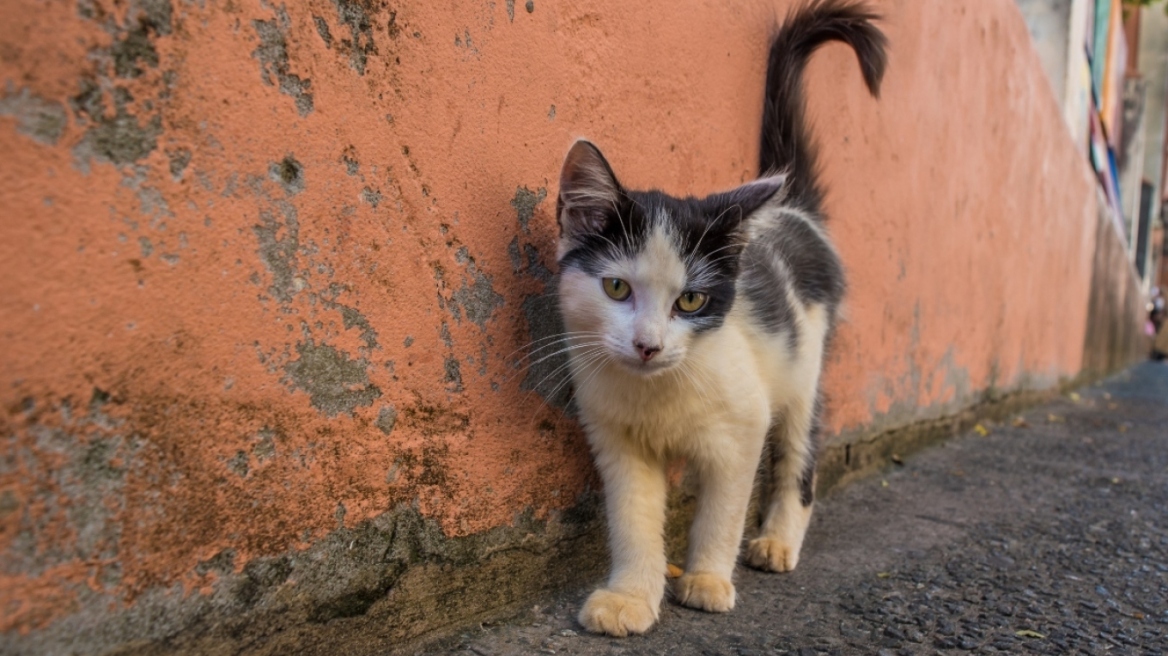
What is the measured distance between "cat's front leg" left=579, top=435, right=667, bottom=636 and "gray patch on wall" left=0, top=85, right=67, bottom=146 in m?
1.24

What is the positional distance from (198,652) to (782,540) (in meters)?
1.58

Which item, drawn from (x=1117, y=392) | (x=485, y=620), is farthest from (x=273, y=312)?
(x=1117, y=392)

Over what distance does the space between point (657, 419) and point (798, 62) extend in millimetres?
1336

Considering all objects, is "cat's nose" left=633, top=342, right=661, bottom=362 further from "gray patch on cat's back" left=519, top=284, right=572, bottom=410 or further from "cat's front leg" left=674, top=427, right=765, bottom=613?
"cat's front leg" left=674, top=427, right=765, bottom=613

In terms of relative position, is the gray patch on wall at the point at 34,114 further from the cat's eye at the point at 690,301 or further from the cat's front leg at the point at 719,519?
the cat's front leg at the point at 719,519

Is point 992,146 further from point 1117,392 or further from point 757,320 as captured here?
point 1117,392

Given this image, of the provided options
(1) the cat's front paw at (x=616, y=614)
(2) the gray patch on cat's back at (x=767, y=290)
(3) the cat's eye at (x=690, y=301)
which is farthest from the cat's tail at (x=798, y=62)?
(1) the cat's front paw at (x=616, y=614)

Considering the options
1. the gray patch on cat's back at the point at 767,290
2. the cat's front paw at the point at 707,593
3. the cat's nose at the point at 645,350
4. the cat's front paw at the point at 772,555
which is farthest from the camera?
the cat's front paw at the point at 772,555

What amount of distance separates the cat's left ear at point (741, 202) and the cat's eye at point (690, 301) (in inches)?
6.9

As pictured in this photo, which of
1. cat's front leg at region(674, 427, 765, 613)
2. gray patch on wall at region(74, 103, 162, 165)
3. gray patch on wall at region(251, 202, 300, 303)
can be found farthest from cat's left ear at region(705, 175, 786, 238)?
gray patch on wall at region(74, 103, 162, 165)

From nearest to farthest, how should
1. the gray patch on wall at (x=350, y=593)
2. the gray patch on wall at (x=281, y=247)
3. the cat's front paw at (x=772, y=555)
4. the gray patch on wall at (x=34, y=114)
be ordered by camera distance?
the gray patch on wall at (x=34, y=114) → the gray patch on wall at (x=350, y=593) → the gray patch on wall at (x=281, y=247) → the cat's front paw at (x=772, y=555)

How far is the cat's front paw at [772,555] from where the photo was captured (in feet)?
7.55

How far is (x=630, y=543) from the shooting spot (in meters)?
1.88

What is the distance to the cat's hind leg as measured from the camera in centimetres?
239
